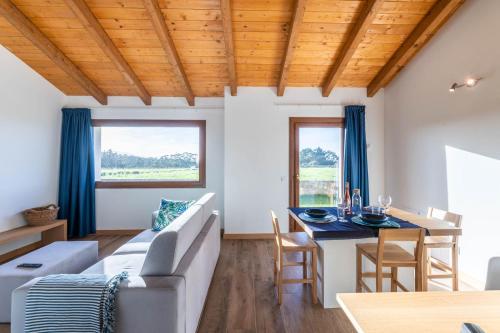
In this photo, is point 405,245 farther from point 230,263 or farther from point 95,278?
point 95,278

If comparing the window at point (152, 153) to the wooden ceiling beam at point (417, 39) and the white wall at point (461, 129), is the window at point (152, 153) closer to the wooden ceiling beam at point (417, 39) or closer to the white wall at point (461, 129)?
the wooden ceiling beam at point (417, 39)

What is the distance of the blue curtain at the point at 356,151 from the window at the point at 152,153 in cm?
260

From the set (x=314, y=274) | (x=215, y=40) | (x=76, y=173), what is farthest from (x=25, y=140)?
(x=314, y=274)

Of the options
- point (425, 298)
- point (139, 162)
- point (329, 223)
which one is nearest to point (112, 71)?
point (139, 162)

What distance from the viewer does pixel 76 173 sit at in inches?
172

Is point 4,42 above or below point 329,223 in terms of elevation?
above

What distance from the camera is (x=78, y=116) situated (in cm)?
440

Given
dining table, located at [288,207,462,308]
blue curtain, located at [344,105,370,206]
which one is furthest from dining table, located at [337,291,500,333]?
blue curtain, located at [344,105,370,206]

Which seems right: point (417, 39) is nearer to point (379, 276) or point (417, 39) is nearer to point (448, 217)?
point (448, 217)

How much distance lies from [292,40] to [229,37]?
0.78m

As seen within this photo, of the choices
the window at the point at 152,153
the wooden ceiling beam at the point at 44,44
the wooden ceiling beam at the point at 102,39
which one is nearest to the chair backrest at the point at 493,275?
the wooden ceiling beam at the point at 102,39

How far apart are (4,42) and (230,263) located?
164 inches

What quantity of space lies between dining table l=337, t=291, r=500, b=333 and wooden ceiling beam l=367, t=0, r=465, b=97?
3192 mm

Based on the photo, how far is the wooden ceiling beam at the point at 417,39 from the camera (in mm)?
2836
